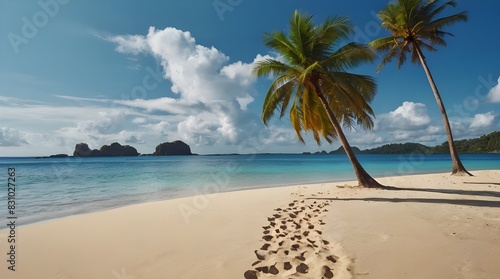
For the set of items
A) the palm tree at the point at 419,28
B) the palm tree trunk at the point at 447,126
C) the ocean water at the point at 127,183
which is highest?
the palm tree at the point at 419,28

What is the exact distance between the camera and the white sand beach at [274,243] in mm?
3258

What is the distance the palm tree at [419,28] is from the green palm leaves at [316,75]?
688cm

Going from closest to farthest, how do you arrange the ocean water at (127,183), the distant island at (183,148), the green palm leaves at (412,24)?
the ocean water at (127,183) < the green palm leaves at (412,24) < the distant island at (183,148)

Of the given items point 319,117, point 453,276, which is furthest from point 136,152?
point 453,276

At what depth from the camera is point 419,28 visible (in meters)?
14.9

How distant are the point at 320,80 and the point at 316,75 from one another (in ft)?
2.18

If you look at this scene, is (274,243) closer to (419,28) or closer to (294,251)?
(294,251)

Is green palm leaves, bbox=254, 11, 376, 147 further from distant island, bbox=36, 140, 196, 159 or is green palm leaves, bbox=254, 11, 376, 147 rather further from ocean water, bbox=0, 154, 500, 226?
distant island, bbox=36, 140, 196, 159

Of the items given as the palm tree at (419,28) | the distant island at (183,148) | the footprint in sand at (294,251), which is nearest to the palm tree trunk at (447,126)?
the palm tree at (419,28)

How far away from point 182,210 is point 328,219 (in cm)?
401

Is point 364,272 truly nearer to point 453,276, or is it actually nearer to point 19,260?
point 453,276

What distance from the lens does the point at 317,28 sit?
35.8 ft

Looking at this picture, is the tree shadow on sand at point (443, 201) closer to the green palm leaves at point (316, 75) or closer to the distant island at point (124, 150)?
the green palm leaves at point (316, 75)

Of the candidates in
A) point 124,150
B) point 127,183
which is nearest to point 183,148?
point 124,150
